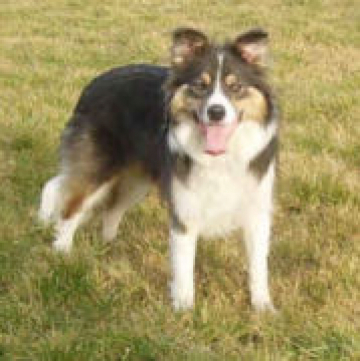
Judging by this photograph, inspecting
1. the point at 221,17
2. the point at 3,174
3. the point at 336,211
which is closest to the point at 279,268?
the point at 336,211

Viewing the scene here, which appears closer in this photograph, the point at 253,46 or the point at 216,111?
the point at 216,111

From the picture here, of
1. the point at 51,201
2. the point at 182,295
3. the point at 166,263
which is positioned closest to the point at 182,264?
the point at 182,295

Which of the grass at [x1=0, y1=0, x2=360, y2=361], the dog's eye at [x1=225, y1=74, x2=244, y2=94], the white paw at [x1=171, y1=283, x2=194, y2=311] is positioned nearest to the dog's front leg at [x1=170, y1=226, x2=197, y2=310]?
the white paw at [x1=171, y1=283, x2=194, y2=311]

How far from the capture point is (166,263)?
5.16 m

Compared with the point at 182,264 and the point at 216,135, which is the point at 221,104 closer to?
the point at 216,135

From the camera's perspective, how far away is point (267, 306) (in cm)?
455

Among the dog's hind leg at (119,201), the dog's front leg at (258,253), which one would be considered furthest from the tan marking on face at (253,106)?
the dog's hind leg at (119,201)

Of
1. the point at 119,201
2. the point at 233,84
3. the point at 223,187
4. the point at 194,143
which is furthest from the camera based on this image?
the point at 119,201

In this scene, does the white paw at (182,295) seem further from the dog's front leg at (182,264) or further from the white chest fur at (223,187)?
the white chest fur at (223,187)

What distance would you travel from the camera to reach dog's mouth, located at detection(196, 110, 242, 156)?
4.24 meters

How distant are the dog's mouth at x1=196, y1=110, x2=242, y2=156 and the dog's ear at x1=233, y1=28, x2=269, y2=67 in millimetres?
399

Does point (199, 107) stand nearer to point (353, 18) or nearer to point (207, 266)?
point (207, 266)

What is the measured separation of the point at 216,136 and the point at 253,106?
250 mm

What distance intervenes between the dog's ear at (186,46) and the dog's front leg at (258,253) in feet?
3.17
